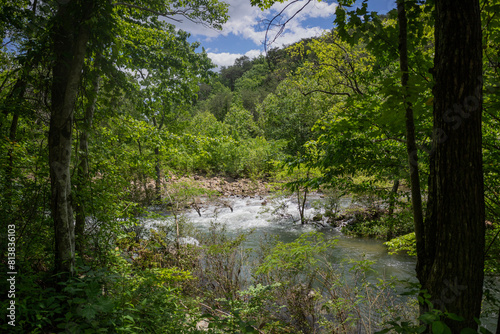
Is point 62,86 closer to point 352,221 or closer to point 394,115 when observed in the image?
point 394,115

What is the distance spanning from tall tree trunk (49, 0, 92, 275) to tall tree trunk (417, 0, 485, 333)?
304 centimetres

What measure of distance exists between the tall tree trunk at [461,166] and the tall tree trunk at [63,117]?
9.96 ft

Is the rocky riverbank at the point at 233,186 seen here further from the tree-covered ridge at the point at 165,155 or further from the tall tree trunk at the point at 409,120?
the tall tree trunk at the point at 409,120

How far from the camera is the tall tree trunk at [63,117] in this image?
261 cm

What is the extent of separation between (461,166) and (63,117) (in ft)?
10.7

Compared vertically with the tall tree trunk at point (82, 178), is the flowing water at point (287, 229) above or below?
below

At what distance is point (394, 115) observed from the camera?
2.00 m

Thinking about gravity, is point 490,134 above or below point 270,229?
above

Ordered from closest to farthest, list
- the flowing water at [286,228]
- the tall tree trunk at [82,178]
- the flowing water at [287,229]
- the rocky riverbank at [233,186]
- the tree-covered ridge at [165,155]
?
1. the tree-covered ridge at [165,155]
2. the tall tree trunk at [82,178]
3. the flowing water at [287,229]
4. the flowing water at [286,228]
5. the rocky riverbank at [233,186]

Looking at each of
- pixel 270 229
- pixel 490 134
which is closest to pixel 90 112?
pixel 490 134

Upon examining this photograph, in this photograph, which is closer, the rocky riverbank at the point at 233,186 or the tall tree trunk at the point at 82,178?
the tall tree trunk at the point at 82,178

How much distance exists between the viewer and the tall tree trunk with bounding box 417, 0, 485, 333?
5.29 feet

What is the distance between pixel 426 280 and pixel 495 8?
208cm

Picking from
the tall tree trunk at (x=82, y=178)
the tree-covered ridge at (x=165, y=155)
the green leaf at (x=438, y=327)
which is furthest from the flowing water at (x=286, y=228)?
the green leaf at (x=438, y=327)
